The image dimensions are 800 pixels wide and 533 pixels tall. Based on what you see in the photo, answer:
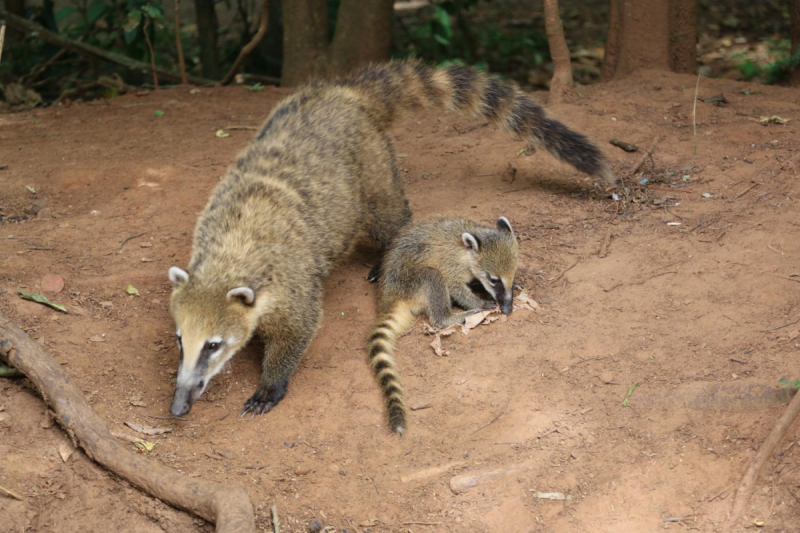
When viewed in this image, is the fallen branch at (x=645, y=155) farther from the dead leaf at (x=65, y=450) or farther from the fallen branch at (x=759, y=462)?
the dead leaf at (x=65, y=450)

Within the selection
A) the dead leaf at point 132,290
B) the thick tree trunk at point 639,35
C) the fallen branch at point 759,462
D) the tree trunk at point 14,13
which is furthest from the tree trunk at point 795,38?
the tree trunk at point 14,13

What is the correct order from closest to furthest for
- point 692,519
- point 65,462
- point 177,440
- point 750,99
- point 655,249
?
point 692,519, point 65,462, point 177,440, point 655,249, point 750,99

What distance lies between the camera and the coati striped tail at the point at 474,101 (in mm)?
6039

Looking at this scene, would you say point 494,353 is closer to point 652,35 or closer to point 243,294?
point 243,294

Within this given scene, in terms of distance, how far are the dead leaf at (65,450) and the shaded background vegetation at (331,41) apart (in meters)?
5.39

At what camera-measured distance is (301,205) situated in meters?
5.18

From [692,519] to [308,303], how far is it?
8.46ft

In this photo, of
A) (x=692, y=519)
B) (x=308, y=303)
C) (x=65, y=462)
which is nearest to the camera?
(x=692, y=519)

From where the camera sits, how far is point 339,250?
551 cm

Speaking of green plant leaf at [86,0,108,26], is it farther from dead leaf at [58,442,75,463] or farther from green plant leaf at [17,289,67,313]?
dead leaf at [58,442,75,463]

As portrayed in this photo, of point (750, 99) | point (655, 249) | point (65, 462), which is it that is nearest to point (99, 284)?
point (65, 462)

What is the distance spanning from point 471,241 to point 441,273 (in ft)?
1.06

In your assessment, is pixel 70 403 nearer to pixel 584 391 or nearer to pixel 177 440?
pixel 177 440

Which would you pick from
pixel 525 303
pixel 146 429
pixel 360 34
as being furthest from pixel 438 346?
pixel 360 34
